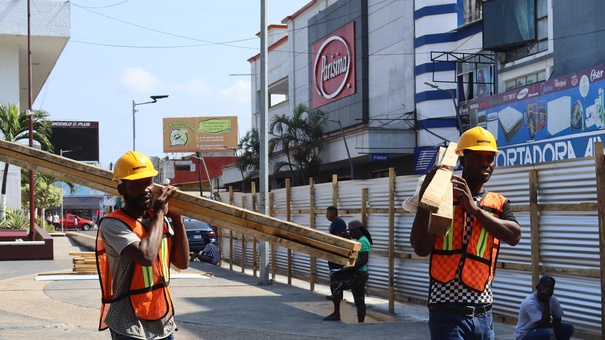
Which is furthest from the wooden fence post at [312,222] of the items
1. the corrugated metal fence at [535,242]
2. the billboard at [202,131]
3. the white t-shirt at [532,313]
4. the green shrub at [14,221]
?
the billboard at [202,131]

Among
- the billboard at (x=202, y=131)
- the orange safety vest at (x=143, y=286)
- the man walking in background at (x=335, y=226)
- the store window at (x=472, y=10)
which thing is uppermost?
the store window at (x=472, y=10)

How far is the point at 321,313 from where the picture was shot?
13633 millimetres

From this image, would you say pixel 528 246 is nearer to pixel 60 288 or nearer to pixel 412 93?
pixel 60 288

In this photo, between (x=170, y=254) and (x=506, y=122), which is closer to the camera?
(x=170, y=254)

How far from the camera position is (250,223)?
4.94m

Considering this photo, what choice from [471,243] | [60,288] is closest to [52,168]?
[471,243]

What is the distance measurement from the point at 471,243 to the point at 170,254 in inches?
66.0

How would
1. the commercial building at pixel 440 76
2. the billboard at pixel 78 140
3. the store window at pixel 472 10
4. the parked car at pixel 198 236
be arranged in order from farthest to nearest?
the billboard at pixel 78 140 < the store window at pixel 472 10 < the commercial building at pixel 440 76 < the parked car at pixel 198 236

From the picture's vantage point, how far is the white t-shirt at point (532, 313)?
30.3ft

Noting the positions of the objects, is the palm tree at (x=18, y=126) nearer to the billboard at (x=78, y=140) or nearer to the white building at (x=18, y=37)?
the white building at (x=18, y=37)

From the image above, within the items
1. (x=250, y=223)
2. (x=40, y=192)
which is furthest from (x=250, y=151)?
(x=250, y=223)

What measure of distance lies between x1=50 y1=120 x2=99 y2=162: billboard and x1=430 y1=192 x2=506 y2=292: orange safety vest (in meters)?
67.0

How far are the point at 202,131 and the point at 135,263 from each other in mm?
96860

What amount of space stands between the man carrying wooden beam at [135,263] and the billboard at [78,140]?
6634 cm
